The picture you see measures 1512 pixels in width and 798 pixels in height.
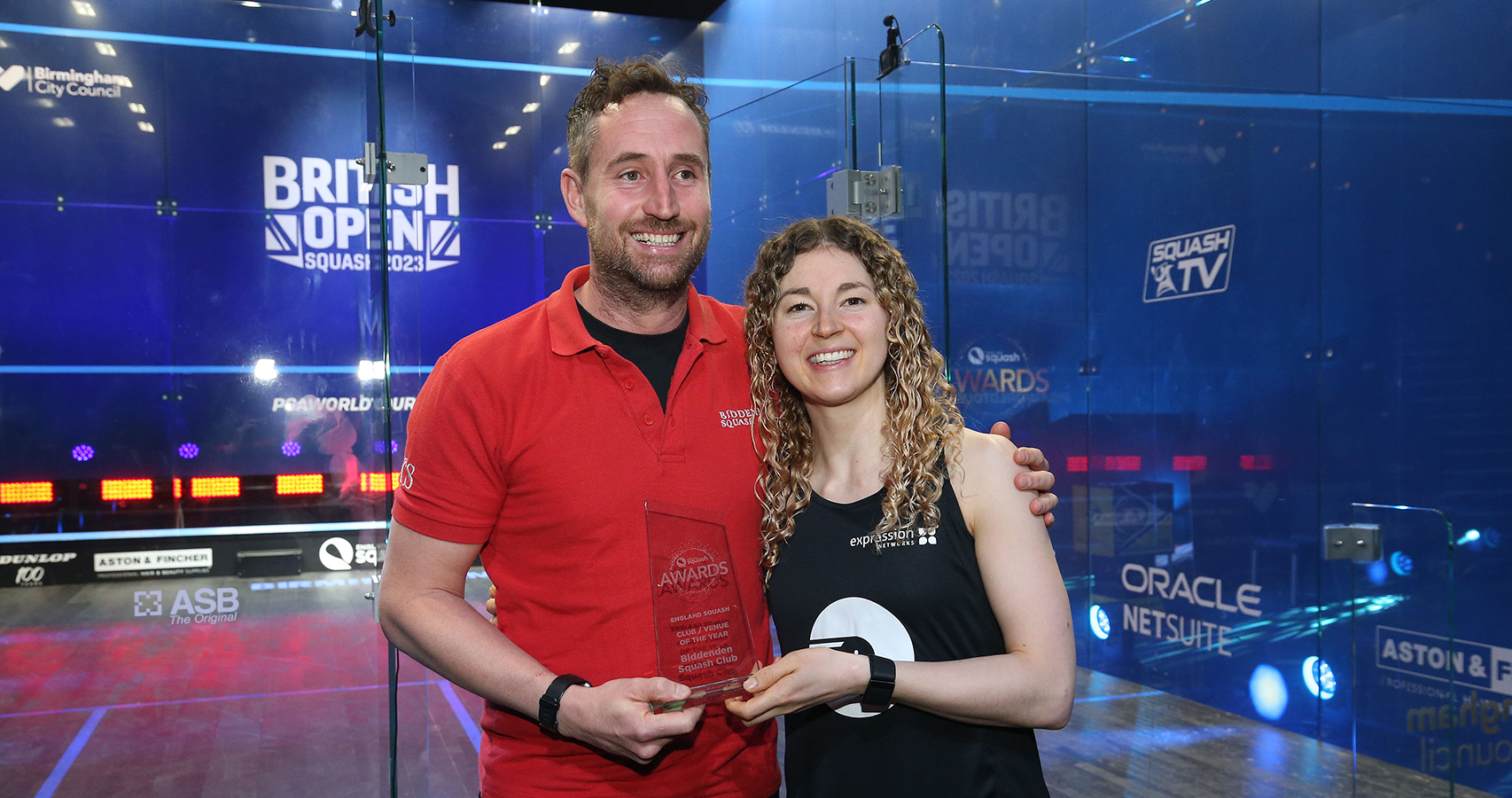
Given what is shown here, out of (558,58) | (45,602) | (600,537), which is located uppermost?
(558,58)

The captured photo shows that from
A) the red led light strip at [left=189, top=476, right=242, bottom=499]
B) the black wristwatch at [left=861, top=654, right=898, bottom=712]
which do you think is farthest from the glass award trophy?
the red led light strip at [left=189, top=476, right=242, bottom=499]

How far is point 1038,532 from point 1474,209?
272 cm

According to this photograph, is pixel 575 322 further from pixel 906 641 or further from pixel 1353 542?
pixel 1353 542

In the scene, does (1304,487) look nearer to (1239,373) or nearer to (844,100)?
(1239,373)

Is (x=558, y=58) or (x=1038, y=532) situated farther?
(x=558, y=58)

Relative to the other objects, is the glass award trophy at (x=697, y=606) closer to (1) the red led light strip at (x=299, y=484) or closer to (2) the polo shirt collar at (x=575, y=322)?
(2) the polo shirt collar at (x=575, y=322)

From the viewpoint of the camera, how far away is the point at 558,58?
19.9ft

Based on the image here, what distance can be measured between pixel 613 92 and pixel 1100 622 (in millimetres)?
4289

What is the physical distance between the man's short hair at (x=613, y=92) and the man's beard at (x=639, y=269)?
13cm

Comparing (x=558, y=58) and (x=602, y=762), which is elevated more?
(x=558, y=58)

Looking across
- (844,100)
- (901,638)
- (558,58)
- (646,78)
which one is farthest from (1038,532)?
(558,58)

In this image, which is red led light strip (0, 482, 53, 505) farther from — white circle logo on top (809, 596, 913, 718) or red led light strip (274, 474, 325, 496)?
white circle logo on top (809, 596, 913, 718)

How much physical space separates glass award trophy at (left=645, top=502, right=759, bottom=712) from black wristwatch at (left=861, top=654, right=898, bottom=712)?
17cm

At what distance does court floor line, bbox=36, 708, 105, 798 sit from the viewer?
3.31m
